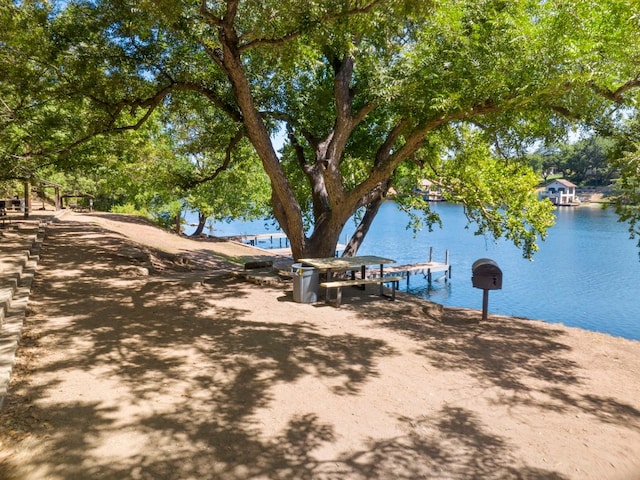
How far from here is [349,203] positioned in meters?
9.74

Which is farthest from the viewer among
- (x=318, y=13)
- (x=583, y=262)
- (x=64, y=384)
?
(x=583, y=262)

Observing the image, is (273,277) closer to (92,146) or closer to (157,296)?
(157,296)

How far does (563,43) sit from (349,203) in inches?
188

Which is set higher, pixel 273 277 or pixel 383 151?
pixel 383 151

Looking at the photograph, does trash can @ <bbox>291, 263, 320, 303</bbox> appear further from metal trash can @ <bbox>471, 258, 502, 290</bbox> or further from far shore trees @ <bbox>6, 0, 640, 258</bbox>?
metal trash can @ <bbox>471, 258, 502, 290</bbox>

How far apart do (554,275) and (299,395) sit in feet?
80.0

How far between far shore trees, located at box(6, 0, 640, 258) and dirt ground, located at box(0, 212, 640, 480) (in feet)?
12.1

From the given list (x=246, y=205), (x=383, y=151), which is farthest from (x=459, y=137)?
(x=246, y=205)

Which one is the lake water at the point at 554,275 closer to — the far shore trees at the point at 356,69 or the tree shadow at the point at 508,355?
the far shore trees at the point at 356,69

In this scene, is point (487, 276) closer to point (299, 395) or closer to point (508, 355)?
point (508, 355)

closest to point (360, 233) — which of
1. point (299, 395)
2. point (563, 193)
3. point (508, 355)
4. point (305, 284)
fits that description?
point (305, 284)

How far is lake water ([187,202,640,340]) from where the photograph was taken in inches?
735

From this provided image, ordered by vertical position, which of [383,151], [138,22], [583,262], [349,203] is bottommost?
[583,262]

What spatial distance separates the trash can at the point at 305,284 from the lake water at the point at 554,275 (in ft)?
42.6
